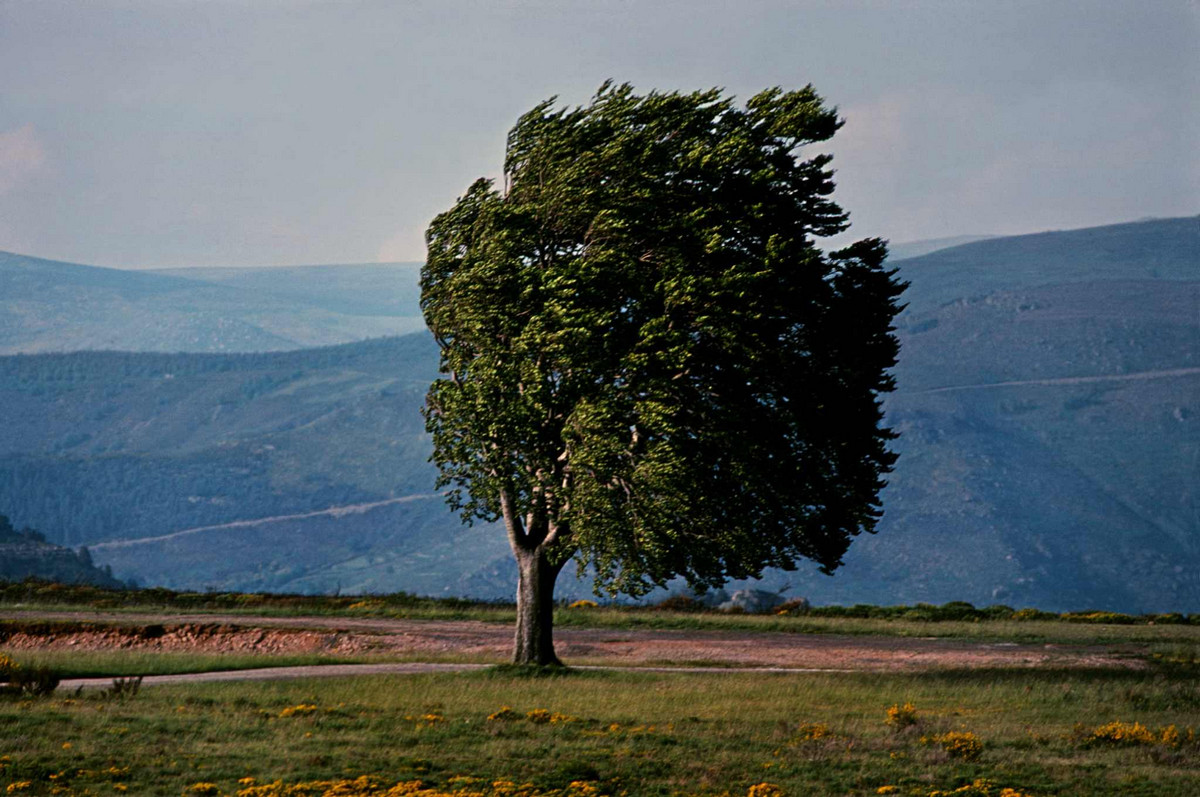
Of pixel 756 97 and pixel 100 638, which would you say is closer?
pixel 756 97

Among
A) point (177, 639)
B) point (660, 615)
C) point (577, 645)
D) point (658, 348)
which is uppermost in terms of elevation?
point (658, 348)

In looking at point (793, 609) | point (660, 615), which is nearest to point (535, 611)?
point (660, 615)

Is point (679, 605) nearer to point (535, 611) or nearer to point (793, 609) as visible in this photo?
point (793, 609)

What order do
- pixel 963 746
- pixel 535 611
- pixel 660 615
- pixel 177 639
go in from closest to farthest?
pixel 963 746, pixel 535 611, pixel 177 639, pixel 660 615

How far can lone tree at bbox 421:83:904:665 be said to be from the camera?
37750mm

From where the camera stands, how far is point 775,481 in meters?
39.9

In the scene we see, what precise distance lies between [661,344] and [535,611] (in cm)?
996

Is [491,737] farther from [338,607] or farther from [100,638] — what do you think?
[338,607]

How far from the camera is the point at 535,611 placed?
43188 mm

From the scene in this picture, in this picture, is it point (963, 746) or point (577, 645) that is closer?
point (963, 746)

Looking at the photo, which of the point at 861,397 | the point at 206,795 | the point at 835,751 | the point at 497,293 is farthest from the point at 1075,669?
the point at 206,795

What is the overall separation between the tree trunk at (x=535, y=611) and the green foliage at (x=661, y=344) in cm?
99

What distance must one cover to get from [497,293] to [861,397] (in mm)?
11474

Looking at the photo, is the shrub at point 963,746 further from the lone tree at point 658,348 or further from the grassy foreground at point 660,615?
the grassy foreground at point 660,615
